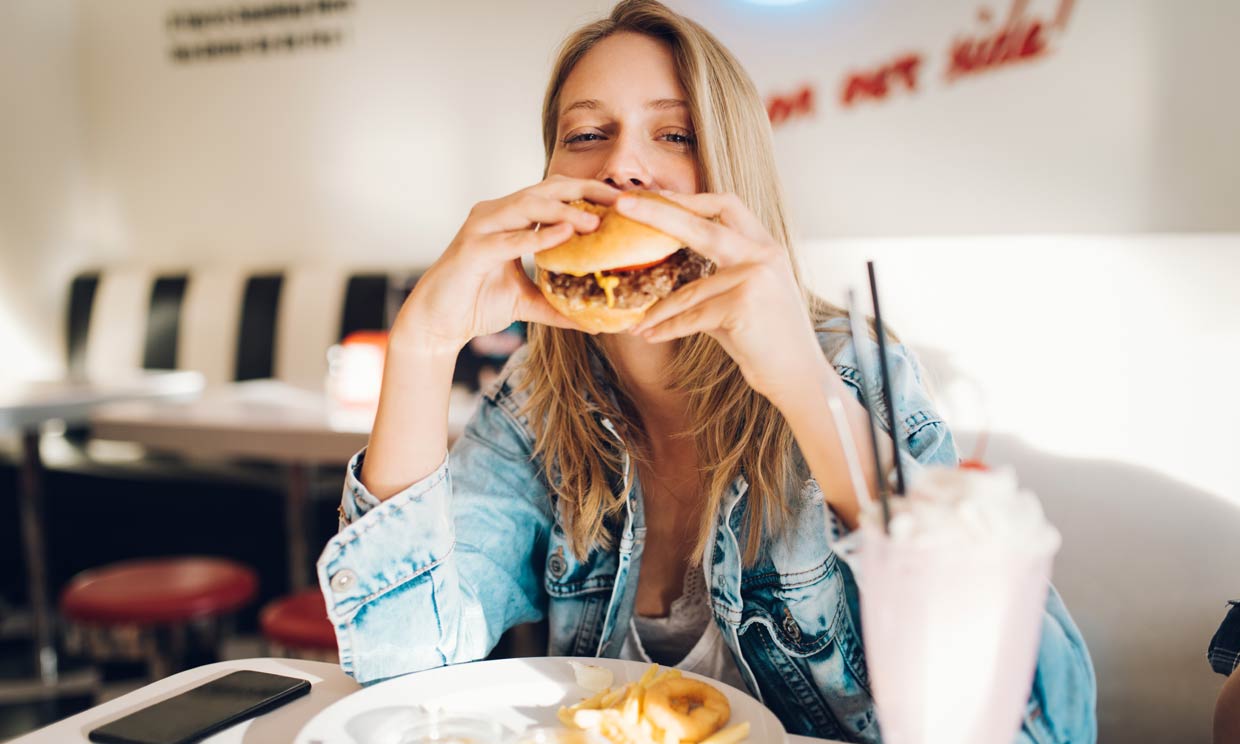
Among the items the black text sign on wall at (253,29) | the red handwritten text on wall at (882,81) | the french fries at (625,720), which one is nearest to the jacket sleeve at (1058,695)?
the french fries at (625,720)

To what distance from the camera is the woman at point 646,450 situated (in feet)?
3.00

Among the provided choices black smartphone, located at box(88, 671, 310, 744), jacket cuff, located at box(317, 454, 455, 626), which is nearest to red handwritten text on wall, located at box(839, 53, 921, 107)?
jacket cuff, located at box(317, 454, 455, 626)

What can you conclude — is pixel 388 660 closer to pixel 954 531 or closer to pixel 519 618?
pixel 519 618

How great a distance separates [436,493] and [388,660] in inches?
7.5

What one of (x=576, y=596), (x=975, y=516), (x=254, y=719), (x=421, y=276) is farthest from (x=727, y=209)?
(x=421, y=276)

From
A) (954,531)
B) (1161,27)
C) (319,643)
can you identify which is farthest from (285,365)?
(954,531)

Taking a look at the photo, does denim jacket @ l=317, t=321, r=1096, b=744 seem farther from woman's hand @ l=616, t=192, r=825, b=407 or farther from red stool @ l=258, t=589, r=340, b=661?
red stool @ l=258, t=589, r=340, b=661

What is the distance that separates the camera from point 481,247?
1.03 meters

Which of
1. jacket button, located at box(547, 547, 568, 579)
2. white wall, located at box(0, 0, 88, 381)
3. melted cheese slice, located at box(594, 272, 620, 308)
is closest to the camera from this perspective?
melted cheese slice, located at box(594, 272, 620, 308)

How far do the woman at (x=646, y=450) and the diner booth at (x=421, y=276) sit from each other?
174 mm

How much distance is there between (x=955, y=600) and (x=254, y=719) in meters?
0.66

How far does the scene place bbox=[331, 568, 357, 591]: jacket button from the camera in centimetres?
100

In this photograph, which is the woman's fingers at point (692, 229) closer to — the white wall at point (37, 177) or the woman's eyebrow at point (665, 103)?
the woman's eyebrow at point (665, 103)

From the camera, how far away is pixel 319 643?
2.13 m
